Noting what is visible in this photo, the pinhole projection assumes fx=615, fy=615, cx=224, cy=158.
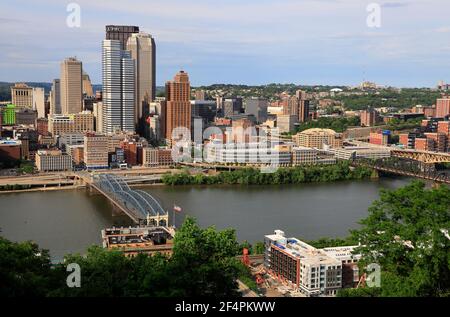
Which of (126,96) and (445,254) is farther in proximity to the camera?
(126,96)

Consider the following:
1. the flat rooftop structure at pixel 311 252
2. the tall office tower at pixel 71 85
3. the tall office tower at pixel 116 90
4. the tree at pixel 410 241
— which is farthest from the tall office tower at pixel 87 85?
the tree at pixel 410 241

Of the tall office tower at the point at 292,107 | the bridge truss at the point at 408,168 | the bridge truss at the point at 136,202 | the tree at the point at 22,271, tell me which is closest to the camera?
the tree at the point at 22,271

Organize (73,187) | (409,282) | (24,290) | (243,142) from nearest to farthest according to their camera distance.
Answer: (409,282) < (24,290) < (73,187) < (243,142)

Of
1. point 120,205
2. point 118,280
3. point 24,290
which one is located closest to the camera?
point 24,290

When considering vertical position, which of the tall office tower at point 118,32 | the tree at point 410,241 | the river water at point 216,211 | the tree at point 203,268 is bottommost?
the river water at point 216,211

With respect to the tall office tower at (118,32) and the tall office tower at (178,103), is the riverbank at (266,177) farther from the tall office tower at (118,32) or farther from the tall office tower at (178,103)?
the tall office tower at (118,32)
